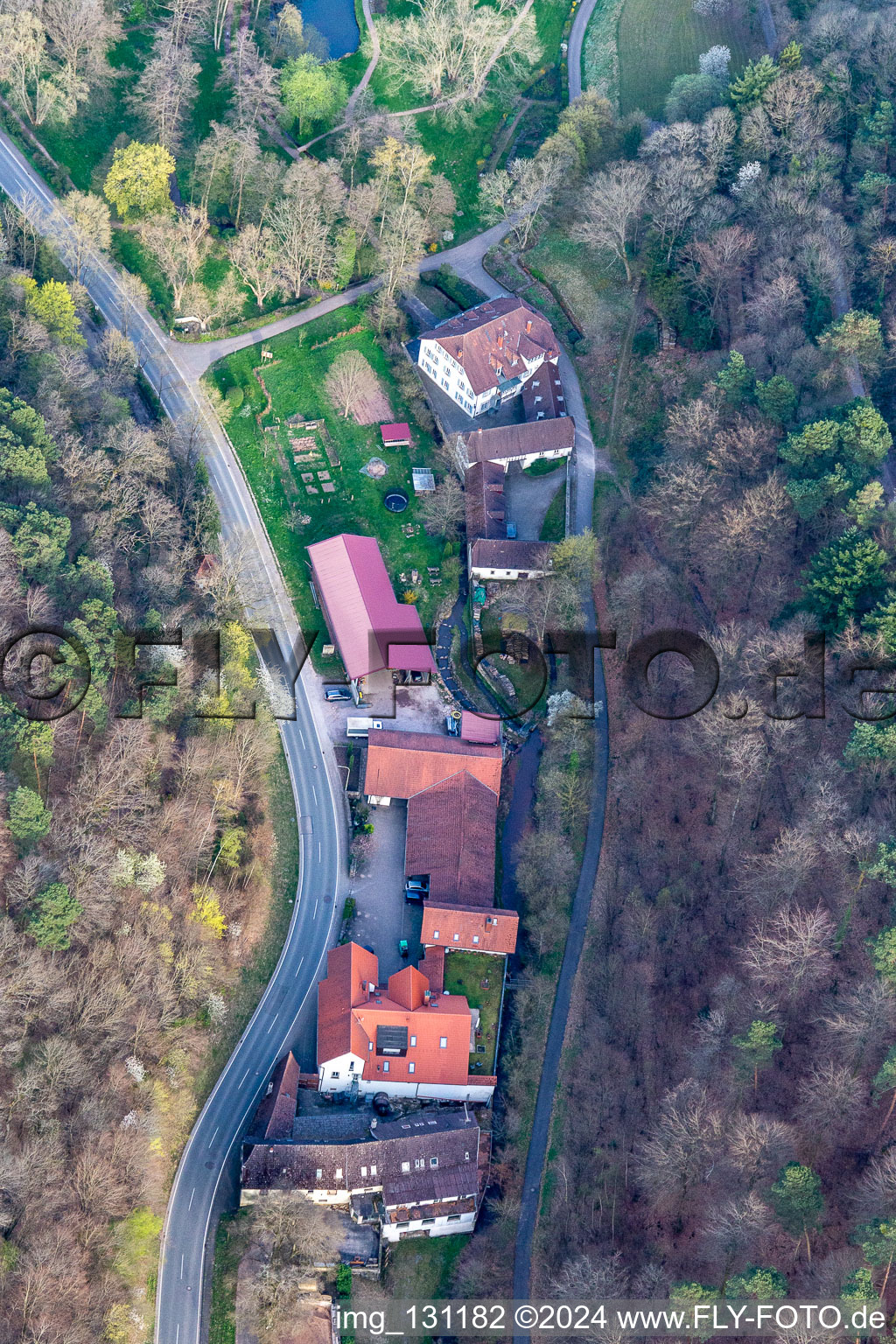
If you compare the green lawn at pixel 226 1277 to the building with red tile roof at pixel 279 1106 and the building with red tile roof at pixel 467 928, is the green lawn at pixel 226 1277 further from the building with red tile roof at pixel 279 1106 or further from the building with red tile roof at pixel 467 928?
the building with red tile roof at pixel 467 928

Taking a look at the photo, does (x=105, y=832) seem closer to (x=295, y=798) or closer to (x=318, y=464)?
(x=295, y=798)

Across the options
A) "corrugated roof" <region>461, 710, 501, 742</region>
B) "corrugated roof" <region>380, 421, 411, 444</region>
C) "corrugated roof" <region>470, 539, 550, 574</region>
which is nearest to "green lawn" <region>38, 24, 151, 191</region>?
"corrugated roof" <region>380, 421, 411, 444</region>

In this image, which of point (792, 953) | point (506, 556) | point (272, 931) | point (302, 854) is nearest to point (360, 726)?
point (302, 854)

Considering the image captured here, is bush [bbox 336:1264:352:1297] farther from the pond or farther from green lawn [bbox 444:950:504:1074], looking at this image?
the pond

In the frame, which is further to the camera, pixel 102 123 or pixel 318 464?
pixel 102 123

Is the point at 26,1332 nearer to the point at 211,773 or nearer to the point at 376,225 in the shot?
the point at 211,773
